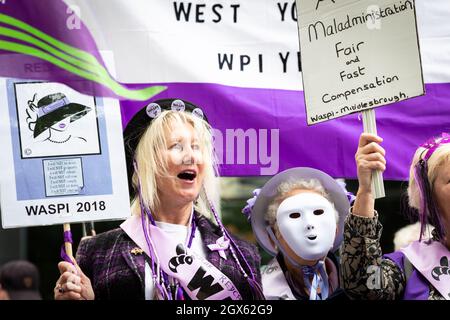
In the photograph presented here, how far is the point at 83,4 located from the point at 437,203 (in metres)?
1.68

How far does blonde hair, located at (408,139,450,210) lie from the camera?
3871 mm

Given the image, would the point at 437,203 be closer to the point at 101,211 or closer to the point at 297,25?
the point at 297,25

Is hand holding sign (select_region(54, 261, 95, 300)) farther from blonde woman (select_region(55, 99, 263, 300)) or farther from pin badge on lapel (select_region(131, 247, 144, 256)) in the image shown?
pin badge on lapel (select_region(131, 247, 144, 256))

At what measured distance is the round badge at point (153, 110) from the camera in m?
4.00

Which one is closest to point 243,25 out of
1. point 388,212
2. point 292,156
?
point 292,156

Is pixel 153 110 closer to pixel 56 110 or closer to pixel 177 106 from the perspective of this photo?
pixel 177 106

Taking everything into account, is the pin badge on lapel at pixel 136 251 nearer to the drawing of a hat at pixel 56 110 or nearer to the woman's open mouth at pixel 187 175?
the woman's open mouth at pixel 187 175

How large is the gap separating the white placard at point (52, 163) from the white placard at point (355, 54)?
2.81 ft

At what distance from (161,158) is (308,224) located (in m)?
0.66

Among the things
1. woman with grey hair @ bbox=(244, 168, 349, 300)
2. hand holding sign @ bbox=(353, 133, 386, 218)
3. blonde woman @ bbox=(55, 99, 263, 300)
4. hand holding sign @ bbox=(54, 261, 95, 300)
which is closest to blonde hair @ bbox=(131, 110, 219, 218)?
blonde woman @ bbox=(55, 99, 263, 300)

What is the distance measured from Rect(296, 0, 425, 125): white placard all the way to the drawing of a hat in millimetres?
948

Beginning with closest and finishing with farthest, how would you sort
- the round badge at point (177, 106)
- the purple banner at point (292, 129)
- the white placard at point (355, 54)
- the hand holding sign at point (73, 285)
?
1. the hand holding sign at point (73, 285)
2. the white placard at point (355, 54)
3. the round badge at point (177, 106)
4. the purple banner at point (292, 129)

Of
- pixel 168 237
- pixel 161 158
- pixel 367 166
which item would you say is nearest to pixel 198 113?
pixel 161 158

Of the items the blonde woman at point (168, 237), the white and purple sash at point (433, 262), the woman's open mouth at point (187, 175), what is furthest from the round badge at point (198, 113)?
the white and purple sash at point (433, 262)
